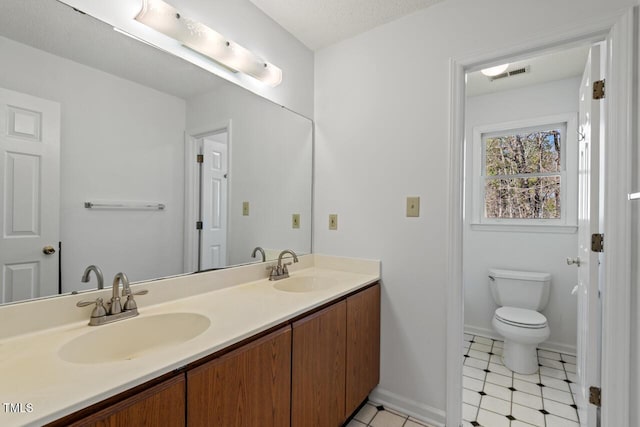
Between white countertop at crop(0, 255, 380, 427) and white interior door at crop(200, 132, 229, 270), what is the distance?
98 mm

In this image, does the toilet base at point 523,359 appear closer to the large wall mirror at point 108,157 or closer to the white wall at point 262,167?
the white wall at point 262,167

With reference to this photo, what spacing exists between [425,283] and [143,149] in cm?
155

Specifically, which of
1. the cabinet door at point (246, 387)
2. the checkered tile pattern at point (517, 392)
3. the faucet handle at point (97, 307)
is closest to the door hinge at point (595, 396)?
the checkered tile pattern at point (517, 392)

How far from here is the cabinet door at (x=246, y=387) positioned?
832 millimetres

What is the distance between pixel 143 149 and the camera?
126cm

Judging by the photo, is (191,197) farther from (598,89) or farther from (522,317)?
(522,317)

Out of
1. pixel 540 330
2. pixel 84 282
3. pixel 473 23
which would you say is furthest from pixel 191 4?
pixel 540 330

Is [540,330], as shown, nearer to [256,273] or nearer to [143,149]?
[256,273]

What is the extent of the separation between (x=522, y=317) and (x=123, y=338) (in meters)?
2.53

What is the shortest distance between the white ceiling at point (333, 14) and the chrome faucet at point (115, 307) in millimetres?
1577

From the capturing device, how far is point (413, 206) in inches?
67.2

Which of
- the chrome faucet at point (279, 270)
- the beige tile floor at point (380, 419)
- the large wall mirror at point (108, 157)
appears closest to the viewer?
the large wall mirror at point (108, 157)

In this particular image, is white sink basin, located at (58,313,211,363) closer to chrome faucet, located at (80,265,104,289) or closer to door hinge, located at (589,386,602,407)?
chrome faucet, located at (80,265,104,289)

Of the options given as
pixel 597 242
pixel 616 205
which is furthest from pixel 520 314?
pixel 616 205
